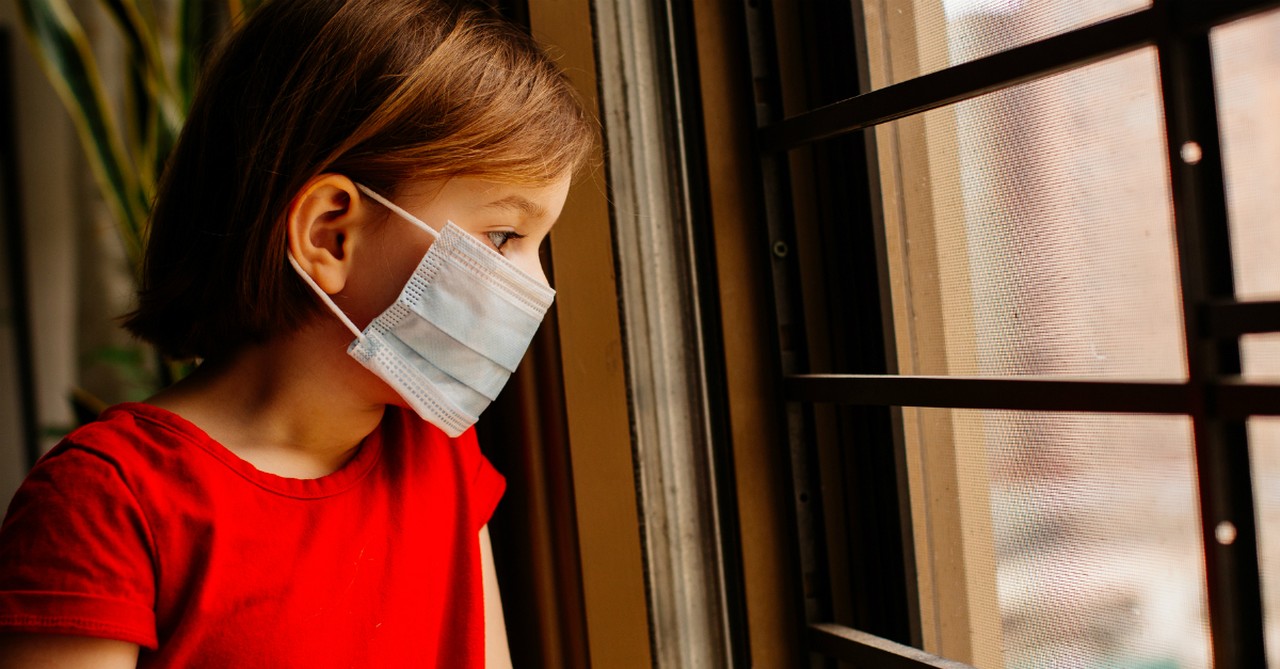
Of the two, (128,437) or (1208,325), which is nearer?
(1208,325)

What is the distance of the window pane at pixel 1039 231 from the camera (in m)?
0.79

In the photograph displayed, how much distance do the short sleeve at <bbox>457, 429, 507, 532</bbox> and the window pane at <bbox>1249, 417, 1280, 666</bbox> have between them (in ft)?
2.64

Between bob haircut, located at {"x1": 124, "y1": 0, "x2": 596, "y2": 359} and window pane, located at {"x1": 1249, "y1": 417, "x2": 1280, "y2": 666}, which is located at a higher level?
bob haircut, located at {"x1": 124, "y1": 0, "x2": 596, "y2": 359}

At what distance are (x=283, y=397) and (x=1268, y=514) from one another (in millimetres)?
908

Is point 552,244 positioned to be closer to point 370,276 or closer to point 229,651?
point 370,276

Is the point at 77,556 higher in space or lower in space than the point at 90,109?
lower

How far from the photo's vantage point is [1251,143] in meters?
0.70

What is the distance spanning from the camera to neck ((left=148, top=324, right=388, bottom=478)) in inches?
36.2

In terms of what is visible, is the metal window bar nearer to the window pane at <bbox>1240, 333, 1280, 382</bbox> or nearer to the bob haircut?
the window pane at <bbox>1240, 333, 1280, 382</bbox>

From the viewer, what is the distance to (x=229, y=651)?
2.72ft

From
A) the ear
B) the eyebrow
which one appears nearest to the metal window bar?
the eyebrow

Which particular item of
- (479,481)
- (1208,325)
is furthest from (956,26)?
(479,481)

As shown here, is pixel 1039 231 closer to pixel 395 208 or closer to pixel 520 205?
pixel 520 205

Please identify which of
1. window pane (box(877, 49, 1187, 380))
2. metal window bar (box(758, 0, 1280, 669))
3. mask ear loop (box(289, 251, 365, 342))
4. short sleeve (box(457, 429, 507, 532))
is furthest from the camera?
short sleeve (box(457, 429, 507, 532))
